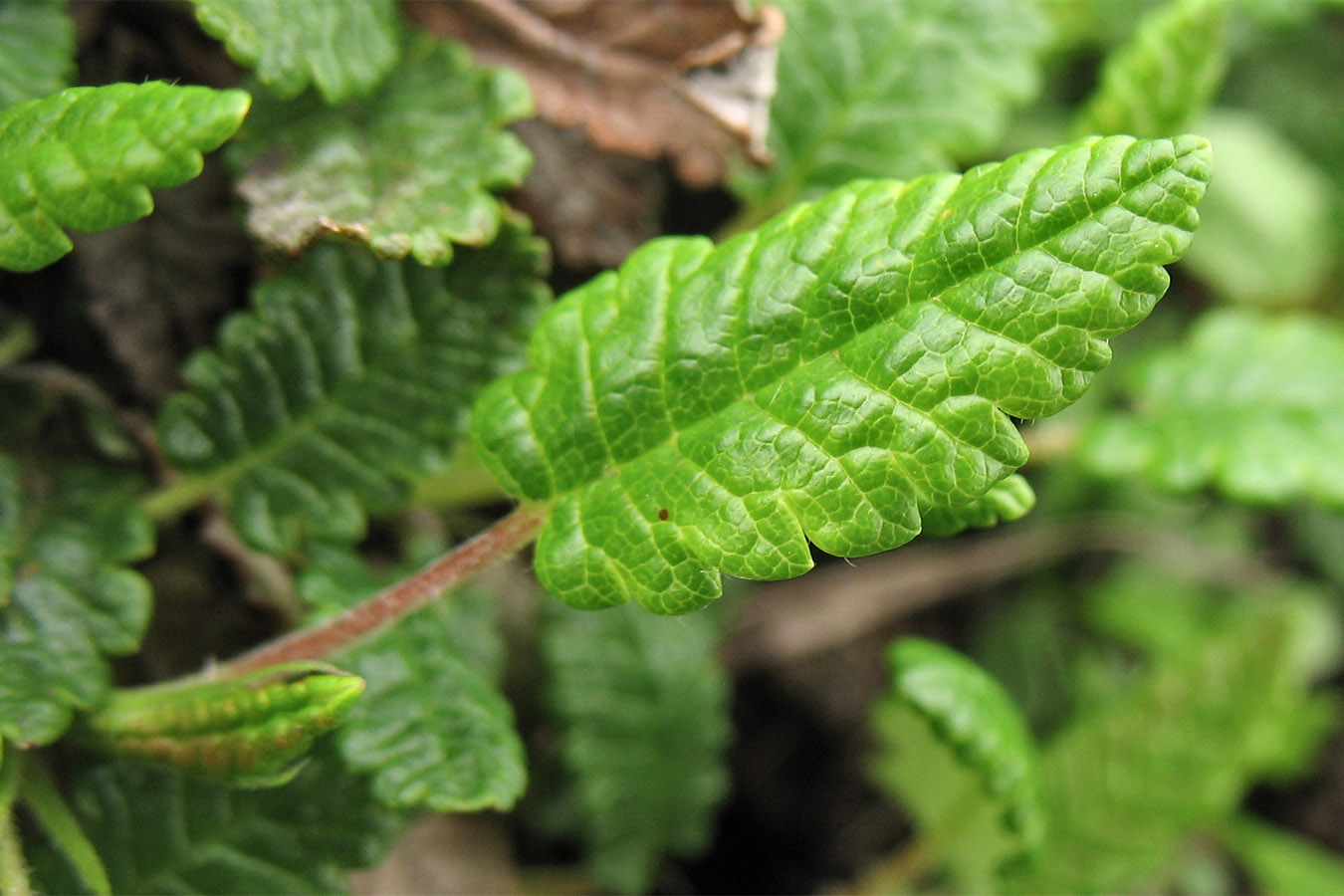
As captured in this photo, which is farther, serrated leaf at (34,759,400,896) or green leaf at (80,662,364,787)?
serrated leaf at (34,759,400,896)

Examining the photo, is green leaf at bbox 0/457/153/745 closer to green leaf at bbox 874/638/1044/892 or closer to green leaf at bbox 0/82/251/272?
green leaf at bbox 0/82/251/272

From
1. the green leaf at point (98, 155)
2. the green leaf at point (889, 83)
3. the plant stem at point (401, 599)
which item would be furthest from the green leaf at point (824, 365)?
the green leaf at point (889, 83)

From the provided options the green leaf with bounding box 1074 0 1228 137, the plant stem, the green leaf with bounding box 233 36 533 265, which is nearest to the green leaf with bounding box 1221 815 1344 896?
the green leaf with bounding box 1074 0 1228 137

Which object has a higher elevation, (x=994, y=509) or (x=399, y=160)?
(x=399, y=160)

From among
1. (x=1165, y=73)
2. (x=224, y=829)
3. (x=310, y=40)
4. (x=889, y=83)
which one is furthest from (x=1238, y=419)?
(x=224, y=829)

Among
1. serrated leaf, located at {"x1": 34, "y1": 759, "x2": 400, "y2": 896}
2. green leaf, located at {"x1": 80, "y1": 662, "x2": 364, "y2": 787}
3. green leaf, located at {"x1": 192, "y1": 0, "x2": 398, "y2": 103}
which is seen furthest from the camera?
serrated leaf, located at {"x1": 34, "y1": 759, "x2": 400, "y2": 896}

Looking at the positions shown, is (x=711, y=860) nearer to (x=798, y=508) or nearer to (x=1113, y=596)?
(x=1113, y=596)

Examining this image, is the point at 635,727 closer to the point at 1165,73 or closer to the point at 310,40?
the point at 310,40
